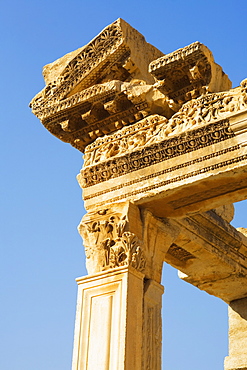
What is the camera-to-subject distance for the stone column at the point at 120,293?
7465 mm

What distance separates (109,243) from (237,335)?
4.15 meters

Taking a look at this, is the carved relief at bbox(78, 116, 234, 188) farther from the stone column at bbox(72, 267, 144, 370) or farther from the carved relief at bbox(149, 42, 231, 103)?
the stone column at bbox(72, 267, 144, 370)

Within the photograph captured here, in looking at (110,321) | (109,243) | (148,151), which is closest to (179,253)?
(109,243)

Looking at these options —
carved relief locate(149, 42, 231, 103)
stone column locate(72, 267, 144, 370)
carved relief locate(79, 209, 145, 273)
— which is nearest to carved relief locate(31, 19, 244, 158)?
carved relief locate(149, 42, 231, 103)

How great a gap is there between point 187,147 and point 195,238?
5.84 ft

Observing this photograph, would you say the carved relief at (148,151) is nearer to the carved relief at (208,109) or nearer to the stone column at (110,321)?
the carved relief at (208,109)

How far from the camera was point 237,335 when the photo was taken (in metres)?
11.1

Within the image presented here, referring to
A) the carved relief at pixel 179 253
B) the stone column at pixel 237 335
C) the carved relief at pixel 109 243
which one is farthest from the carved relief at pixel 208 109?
the stone column at pixel 237 335

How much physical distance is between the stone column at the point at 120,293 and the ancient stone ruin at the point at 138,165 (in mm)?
13

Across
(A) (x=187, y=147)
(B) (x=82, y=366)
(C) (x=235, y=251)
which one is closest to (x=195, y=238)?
(C) (x=235, y=251)

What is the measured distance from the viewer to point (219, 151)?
24.8ft

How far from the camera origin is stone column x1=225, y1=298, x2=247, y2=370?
35.7 ft

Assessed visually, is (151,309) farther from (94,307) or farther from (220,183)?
(220,183)

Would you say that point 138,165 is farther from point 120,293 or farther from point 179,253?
point 179,253
